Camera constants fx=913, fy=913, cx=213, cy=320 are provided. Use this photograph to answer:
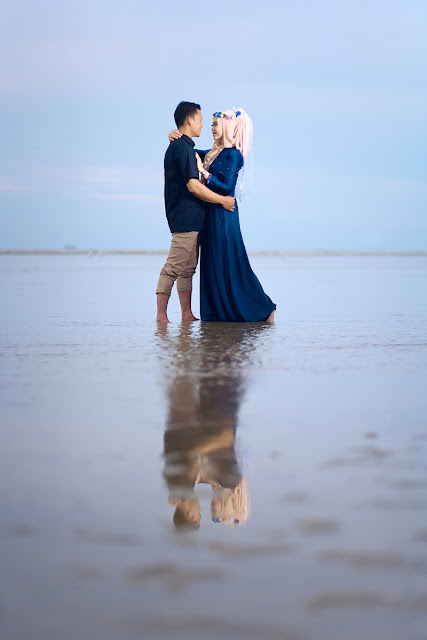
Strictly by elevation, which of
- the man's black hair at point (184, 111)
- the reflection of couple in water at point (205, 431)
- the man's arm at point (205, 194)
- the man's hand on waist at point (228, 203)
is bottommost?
the reflection of couple in water at point (205, 431)

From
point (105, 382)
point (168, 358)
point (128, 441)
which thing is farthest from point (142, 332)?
point (128, 441)

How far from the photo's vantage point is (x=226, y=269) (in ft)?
27.8

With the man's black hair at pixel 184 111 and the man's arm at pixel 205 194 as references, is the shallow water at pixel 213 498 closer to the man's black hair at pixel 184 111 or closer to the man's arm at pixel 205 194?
the man's arm at pixel 205 194

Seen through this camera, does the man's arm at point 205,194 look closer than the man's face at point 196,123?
Yes

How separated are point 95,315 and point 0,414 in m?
6.20

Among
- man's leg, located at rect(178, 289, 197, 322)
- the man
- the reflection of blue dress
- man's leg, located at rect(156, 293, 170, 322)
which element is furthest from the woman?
man's leg, located at rect(156, 293, 170, 322)

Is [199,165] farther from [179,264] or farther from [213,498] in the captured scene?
[213,498]

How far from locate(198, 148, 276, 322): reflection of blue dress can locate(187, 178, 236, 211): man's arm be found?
0.35 feet

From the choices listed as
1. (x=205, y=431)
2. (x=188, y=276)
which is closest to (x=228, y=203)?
(x=188, y=276)

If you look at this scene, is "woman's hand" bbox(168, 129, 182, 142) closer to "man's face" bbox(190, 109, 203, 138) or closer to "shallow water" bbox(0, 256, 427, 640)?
"man's face" bbox(190, 109, 203, 138)

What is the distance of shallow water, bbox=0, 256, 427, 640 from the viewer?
1713 millimetres

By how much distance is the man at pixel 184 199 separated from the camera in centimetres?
816

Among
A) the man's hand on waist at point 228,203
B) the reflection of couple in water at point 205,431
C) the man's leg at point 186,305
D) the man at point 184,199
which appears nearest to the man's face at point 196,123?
the man at point 184,199

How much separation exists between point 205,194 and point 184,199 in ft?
0.92
